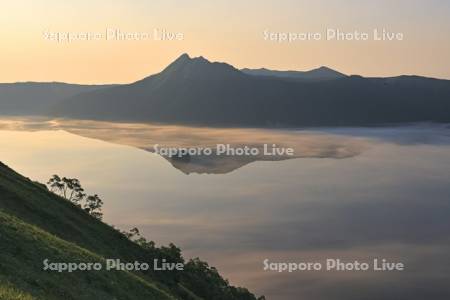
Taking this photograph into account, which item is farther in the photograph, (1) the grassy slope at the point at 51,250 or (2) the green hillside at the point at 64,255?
(2) the green hillside at the point at 64,255

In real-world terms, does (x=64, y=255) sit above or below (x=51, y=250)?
below

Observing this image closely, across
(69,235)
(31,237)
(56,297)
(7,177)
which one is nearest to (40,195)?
(7,177)

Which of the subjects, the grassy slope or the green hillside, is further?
the green hillside

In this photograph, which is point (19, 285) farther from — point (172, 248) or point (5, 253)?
point (172, 248)

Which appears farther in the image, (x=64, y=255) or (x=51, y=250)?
(x=64, y=255)
